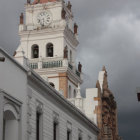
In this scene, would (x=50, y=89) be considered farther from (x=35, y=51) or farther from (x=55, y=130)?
(x=35, y=51)

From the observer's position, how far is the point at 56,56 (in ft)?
175

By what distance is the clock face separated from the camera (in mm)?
55219

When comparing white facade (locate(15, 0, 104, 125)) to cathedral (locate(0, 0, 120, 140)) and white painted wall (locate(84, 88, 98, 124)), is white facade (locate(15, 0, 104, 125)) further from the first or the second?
white painted wall (locate(84, 88, 98, 124))

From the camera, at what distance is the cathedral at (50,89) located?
24.2 m

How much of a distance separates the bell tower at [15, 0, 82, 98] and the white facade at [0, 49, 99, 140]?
1942cm

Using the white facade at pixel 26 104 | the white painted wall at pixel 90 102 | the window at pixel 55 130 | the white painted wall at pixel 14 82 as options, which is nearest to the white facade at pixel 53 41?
the white painted wall at pixel 90 102

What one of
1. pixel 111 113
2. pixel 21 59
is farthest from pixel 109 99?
pixel 21 59

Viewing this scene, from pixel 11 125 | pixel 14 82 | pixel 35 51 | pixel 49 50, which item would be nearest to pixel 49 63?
pixel 49 50

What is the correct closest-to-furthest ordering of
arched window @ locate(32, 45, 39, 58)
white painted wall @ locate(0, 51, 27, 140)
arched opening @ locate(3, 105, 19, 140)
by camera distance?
white painted wall @ locate(0, 51, 27, 140) < arched opening @ locate(3, 105, 19, 140) < arched window @ locate(32, 45, 39, 58)

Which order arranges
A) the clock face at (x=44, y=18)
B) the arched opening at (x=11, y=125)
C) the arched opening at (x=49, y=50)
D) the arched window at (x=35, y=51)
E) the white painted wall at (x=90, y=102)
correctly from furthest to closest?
the clock face at (x=44, y=18) → the arched window at (x=35, y=51) → the arched opening at (x=49, y=50) → the white painted wall at (x=90, y=102) → the arched opening at (x=11, y=125)

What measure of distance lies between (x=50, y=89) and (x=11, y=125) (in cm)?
530

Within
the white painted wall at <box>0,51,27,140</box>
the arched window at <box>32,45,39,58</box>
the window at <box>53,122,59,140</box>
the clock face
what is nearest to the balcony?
the arched window at <box>32,45,39,58</box>

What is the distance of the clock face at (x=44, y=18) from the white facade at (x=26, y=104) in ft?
78.8

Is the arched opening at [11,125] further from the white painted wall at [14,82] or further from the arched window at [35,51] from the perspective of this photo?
the arched window at [35,51]
